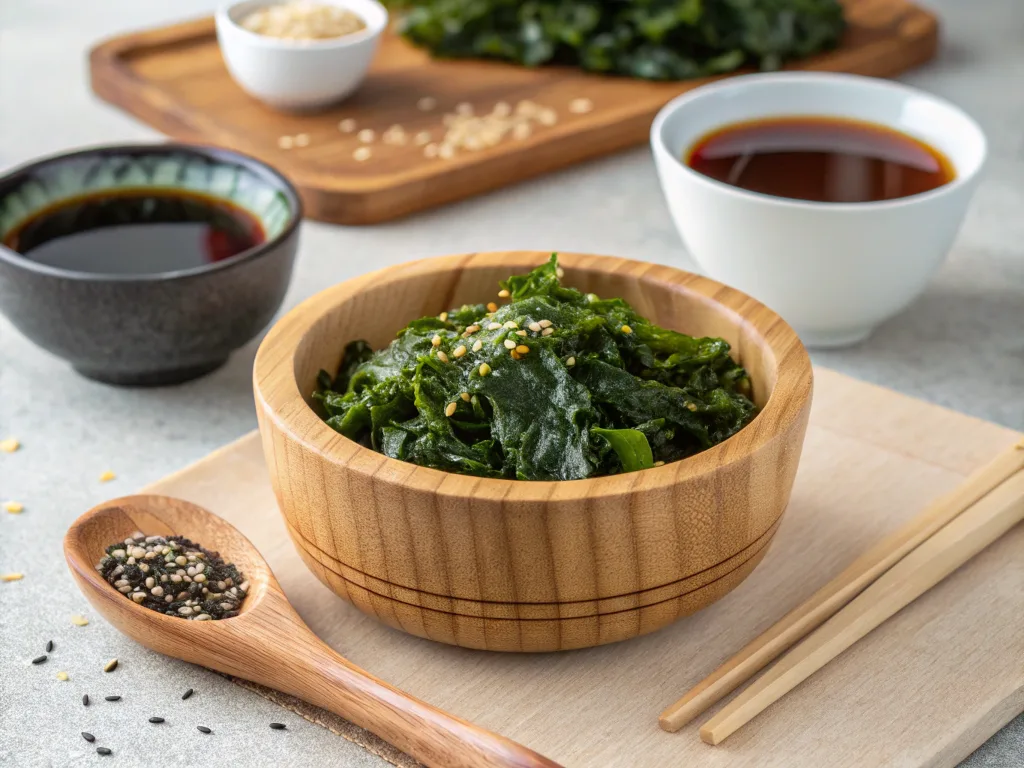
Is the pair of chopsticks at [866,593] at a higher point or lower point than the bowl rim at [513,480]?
lower

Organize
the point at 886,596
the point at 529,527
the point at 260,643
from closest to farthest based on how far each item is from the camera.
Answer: the point at 529,527 → the point at 260,643 → the point at 886,596

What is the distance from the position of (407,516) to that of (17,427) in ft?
3.18

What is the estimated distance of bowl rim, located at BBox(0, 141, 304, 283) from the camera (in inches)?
68.8

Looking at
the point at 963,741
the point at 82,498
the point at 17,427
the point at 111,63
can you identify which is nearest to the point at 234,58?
the point at 111,63

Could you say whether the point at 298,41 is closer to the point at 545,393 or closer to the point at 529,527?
the point at 545,393

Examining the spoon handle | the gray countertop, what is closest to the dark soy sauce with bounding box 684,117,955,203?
the gray countertop

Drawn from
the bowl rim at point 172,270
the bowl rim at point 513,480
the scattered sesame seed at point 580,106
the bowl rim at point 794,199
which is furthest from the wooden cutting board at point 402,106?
the bowl rim at point 513,480

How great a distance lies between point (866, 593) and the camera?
1.43 metres

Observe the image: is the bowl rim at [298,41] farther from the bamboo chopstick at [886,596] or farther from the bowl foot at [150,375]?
the bamboo chopstick at [886,596]

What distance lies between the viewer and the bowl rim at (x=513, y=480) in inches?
46.7

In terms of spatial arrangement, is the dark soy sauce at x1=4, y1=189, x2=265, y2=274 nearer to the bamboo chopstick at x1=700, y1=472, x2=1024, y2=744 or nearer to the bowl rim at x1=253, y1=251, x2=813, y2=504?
the bowl rim at x1=253, y1=251, x2=813, y2=504

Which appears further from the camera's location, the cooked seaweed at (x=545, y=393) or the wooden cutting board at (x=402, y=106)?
the wooden cutting board at (x=402, y=106)

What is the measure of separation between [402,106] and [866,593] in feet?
6.03

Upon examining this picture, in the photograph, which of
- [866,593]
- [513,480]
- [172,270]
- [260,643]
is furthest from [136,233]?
[866,593]
